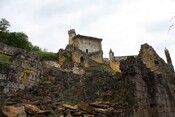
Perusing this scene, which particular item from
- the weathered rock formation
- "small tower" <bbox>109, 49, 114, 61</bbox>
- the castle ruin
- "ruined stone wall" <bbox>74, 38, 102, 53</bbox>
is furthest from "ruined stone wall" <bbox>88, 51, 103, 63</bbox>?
the weathered rock formation

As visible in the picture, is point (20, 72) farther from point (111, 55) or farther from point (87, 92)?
point (111, 55)

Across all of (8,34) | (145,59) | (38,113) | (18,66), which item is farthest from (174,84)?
(8,34)

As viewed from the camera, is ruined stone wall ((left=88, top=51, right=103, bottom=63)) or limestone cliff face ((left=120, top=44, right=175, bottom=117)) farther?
ruined stone wall ((left=88, top=51, right=103, bottom=63))

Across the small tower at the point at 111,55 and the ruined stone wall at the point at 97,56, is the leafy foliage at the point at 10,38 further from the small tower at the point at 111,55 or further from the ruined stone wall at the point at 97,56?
the small tower at the point at 111,55

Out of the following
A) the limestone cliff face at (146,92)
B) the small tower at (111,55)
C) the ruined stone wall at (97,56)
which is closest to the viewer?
the limestone cliff face at (146,92)

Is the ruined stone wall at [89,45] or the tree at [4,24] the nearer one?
the tree at [4,24]

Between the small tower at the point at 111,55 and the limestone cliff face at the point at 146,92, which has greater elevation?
the small tower at the point at 111,55

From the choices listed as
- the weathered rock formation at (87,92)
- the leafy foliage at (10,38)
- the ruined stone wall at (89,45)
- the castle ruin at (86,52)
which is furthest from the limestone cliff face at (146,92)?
the ruined stone wall at (89,45)

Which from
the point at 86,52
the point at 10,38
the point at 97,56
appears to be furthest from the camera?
the point at 86,52

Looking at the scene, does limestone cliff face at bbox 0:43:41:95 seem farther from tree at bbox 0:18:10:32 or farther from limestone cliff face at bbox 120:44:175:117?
tree at bbox 0:18:10:32

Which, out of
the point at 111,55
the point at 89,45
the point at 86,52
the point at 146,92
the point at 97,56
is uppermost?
the point at 89,45

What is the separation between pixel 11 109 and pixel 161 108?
6.51m

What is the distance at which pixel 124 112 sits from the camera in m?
7.30

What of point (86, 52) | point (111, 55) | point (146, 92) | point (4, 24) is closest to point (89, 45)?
point (86, 52)
